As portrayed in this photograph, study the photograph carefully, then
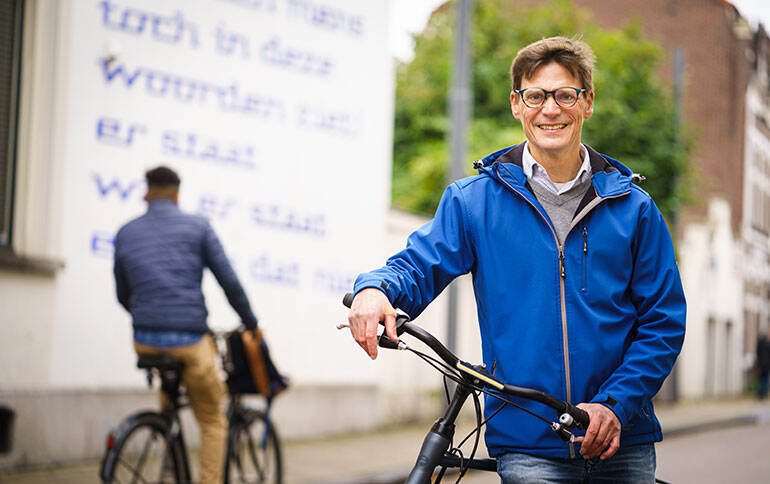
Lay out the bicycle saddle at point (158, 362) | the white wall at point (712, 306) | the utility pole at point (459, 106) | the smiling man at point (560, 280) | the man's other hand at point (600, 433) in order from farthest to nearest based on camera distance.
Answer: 1. the white wall at point (712, 306)
2. the utility pole at point (459, 106)
3. the bicycle saddle at point (158, 362)
4. the smiling man at point (560, 280)
5. the man's other hand at point (600, 433)

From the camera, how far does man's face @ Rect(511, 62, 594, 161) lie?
261 centimetres

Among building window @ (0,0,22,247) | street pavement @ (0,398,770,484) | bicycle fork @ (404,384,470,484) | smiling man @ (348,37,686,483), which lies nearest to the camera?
bicycle fork @ (404,384,470,484)

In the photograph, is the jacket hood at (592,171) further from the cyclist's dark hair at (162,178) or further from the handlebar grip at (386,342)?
the cyclist's dark hair at (162,178)

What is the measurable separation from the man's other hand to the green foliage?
44.7 feet

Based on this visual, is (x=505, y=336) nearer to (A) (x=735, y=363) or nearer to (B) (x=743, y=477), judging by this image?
(B) (x=743, y=477)

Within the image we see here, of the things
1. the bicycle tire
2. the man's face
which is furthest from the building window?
the man's face

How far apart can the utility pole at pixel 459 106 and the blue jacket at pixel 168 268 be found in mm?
5265

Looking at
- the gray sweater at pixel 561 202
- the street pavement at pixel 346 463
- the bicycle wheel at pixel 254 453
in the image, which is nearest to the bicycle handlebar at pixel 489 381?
the gray sweater at pixel 561 202

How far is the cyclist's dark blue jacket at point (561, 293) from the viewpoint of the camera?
2.46m

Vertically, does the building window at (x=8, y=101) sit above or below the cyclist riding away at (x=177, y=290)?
above

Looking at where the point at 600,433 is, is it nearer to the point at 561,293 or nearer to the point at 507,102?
the point at 561,293

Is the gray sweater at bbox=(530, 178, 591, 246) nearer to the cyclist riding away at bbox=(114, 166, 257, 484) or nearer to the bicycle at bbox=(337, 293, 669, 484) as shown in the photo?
the bicycle at bbox=(337, 293, 669, 484)

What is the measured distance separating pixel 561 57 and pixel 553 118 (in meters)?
0.16

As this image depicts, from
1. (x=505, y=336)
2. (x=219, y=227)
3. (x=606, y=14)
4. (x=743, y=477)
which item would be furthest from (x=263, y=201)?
(x=606, y=14)
